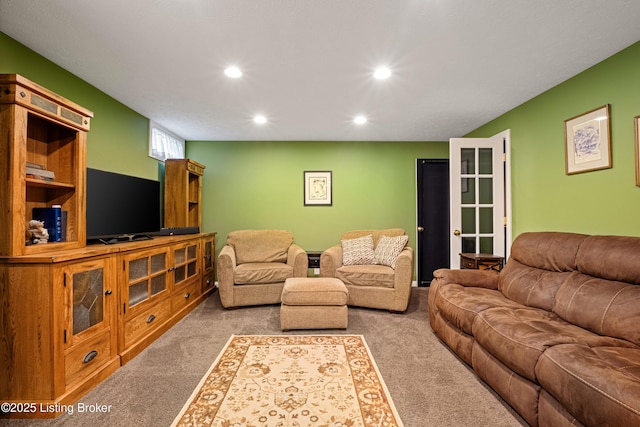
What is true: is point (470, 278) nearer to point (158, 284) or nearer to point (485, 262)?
point (485, 262)

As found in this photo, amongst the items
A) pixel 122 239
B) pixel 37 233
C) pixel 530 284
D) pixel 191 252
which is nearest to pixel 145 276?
pixel 122 239

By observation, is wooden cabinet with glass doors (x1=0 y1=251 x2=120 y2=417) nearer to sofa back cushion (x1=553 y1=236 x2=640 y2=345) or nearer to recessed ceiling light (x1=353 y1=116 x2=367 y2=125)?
recessed ceiling light (x1=353 y1=116 x2=367 y2=125)

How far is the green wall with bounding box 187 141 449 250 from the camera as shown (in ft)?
15.0

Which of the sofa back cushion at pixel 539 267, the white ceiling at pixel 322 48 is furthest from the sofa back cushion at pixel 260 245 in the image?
the sofa back cushion at pixel 539 267

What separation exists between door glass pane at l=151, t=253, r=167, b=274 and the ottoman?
1.24 m

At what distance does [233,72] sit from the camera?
7.97ft

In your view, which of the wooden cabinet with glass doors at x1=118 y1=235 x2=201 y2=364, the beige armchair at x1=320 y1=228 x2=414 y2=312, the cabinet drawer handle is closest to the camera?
the cabinet drawer handle

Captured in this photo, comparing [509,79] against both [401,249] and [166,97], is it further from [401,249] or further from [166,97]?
[166,97]

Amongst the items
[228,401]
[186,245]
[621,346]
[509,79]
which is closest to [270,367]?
[228,401]

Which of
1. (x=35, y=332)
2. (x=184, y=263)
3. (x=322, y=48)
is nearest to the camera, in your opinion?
(x=35, y=332)

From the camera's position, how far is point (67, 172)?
201 centimetres

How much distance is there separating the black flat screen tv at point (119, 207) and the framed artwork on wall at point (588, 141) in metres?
4.12

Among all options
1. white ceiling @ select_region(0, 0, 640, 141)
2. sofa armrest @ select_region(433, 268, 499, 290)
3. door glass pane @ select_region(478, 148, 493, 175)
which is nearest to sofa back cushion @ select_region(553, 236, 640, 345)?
sofa armrest @ select_region(433, 268, 499, 290)

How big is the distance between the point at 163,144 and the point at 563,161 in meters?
4.68
